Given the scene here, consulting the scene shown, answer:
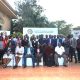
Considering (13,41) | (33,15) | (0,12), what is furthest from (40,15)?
(13,41)

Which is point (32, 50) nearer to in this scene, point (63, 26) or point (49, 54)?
point (49, 54)

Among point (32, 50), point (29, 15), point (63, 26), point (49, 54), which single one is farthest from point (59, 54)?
point (63, 26)

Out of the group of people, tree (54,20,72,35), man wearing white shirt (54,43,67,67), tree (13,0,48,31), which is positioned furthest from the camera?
tree (54,20,72,35)

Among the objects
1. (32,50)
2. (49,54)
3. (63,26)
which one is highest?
(63,26)

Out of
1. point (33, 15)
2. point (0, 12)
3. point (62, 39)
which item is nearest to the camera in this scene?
point (62, 39)

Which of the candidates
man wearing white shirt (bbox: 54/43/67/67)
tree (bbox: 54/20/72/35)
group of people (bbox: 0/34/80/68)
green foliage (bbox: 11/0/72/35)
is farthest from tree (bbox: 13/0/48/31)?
man wearing white shirt (bbox: 54/43/67/67)

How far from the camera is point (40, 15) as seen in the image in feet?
126

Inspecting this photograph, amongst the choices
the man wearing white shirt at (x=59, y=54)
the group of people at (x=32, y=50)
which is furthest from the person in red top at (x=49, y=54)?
the man wearing white shirt at (x=59, y=54)

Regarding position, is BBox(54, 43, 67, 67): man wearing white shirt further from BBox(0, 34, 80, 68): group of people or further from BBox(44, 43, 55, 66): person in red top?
BBox(44, 43, 55, 66): person in red top

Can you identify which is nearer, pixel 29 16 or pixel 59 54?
pixel 59 54

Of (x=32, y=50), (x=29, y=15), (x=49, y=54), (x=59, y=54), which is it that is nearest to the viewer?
(x=32, y=50)

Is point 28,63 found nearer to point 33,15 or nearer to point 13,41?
point 13,41

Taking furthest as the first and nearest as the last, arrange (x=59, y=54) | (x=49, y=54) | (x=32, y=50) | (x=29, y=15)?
1. (x=29, y=15)
2. (x=49, y=54)
3. (x=59, y=54)
4. (x=32, y=50)

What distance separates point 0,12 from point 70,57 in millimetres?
8214
